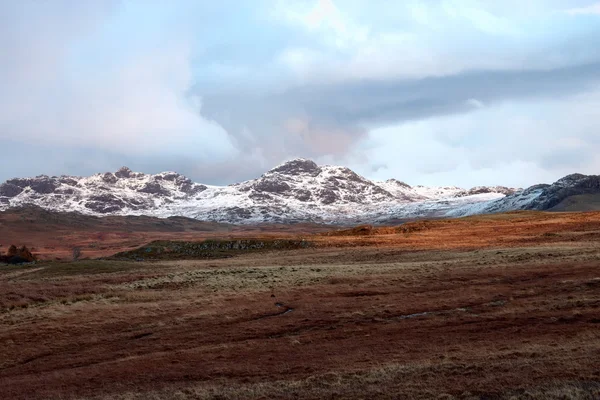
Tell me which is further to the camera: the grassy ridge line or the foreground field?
the grassy ridge line

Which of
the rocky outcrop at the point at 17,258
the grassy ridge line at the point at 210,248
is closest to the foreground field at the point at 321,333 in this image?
the grassy ridge line at the point at 210,248

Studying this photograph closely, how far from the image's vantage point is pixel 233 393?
20188 mm

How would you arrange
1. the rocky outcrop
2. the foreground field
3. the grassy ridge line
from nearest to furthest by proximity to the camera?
the foreground field → the grassy ridge line → the rocky outcrop

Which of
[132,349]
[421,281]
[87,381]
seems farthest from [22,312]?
[421,281]

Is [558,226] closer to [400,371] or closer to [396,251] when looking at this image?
[396,251]

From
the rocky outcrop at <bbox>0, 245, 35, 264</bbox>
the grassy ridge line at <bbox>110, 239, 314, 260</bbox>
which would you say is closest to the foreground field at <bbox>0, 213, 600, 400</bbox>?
the grassy ridge line at <bbox>110, 239, 314, 260</bbox>

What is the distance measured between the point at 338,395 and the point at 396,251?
179 feet

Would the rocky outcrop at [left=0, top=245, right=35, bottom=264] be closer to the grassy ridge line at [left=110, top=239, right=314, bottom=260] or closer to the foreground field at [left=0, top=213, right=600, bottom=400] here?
the grassy ridge line at [left=110, top=239, right=314, bottom=260]

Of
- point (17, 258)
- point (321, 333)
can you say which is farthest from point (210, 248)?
point (321, 333)

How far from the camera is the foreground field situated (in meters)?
20.0

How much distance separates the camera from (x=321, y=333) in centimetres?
2906

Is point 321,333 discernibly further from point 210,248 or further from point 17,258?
point 17,258

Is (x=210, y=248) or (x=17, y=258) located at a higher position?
(x=210, y=248)

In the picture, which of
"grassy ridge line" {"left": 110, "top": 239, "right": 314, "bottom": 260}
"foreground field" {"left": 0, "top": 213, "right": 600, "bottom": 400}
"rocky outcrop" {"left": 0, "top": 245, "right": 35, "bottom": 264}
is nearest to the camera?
"foreground field" {"left": 0, "top": 213, "right": 600, "bottom": 400}
